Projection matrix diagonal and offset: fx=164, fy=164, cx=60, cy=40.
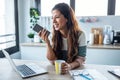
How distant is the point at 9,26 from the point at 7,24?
2.9 inches

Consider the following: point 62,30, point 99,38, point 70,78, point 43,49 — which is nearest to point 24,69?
point 70,78

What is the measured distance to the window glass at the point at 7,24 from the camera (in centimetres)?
278

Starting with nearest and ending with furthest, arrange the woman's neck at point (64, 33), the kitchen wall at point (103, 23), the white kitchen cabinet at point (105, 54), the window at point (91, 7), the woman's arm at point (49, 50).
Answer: the woman's arm at point (49, 50)
the woman's neck at point (64, 33)
the white kitchen cabinet at point (105, 54)
the kitchen wall at point (103, 23)
the window at point (91, 7)

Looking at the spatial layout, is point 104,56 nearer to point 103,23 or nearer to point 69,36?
point 103,23

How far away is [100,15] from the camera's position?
3.08 meters

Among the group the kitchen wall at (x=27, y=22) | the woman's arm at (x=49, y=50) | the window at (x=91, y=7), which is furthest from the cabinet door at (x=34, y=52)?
the woman's arm at (x=49, y=50)

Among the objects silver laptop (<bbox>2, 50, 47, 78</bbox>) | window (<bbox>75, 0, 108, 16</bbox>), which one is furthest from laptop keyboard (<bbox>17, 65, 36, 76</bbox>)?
window (<bbox>75, 0, 108, 16</bbox>)

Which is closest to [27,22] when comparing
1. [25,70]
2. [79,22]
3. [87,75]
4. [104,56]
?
[79,22]

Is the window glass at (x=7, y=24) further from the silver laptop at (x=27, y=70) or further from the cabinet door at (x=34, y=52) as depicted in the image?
the silver laptop at (x=27, y=70)

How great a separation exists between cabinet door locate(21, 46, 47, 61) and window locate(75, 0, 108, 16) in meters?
1.05

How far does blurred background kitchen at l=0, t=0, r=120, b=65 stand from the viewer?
2670mm

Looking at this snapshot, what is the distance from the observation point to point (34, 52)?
2.88 m

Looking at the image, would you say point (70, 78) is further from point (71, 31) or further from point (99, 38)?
point (99, 38)

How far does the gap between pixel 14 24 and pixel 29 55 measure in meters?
0.68
